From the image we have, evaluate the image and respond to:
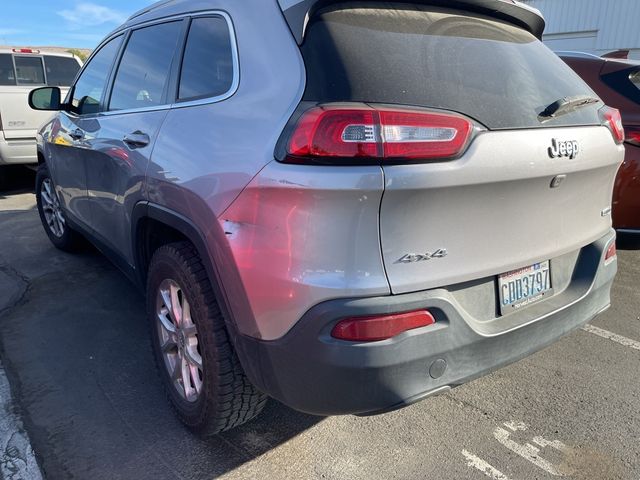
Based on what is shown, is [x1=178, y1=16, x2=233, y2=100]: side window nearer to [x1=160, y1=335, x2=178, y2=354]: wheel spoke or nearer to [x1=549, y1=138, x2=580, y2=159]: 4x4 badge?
[x1=160, y1=335, x2=178, y2=354]: wheel spoke

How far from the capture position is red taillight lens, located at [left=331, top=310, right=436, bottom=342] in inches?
65.7

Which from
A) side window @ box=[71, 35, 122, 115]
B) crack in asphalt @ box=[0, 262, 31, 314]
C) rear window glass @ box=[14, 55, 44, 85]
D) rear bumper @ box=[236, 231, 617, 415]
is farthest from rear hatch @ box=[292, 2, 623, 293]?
rear window glass @ box=[14, 55, 44, 85]

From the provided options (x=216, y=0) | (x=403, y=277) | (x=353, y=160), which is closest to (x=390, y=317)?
(x=403, y=277)

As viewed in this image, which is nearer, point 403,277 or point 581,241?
point 403,277

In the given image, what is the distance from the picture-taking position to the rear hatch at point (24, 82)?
7.23 metres

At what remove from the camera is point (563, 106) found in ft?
6.88

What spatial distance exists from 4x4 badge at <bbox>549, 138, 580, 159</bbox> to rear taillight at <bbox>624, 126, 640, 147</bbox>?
A: 6.26ft

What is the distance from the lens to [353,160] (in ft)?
5.39

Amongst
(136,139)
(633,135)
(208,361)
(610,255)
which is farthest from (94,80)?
(633,135)

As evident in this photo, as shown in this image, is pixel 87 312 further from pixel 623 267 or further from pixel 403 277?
pixel 623 267

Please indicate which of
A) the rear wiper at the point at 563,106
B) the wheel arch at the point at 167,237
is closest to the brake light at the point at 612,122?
the rear wiper at the point at 563,106

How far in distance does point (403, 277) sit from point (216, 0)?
147cm

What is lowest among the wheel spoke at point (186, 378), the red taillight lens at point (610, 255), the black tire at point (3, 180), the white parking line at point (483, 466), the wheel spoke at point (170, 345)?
the black tire at point (3, 180)

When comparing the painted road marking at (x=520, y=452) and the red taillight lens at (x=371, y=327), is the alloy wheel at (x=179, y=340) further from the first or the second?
the painted road marking at (x=520, y=452)
